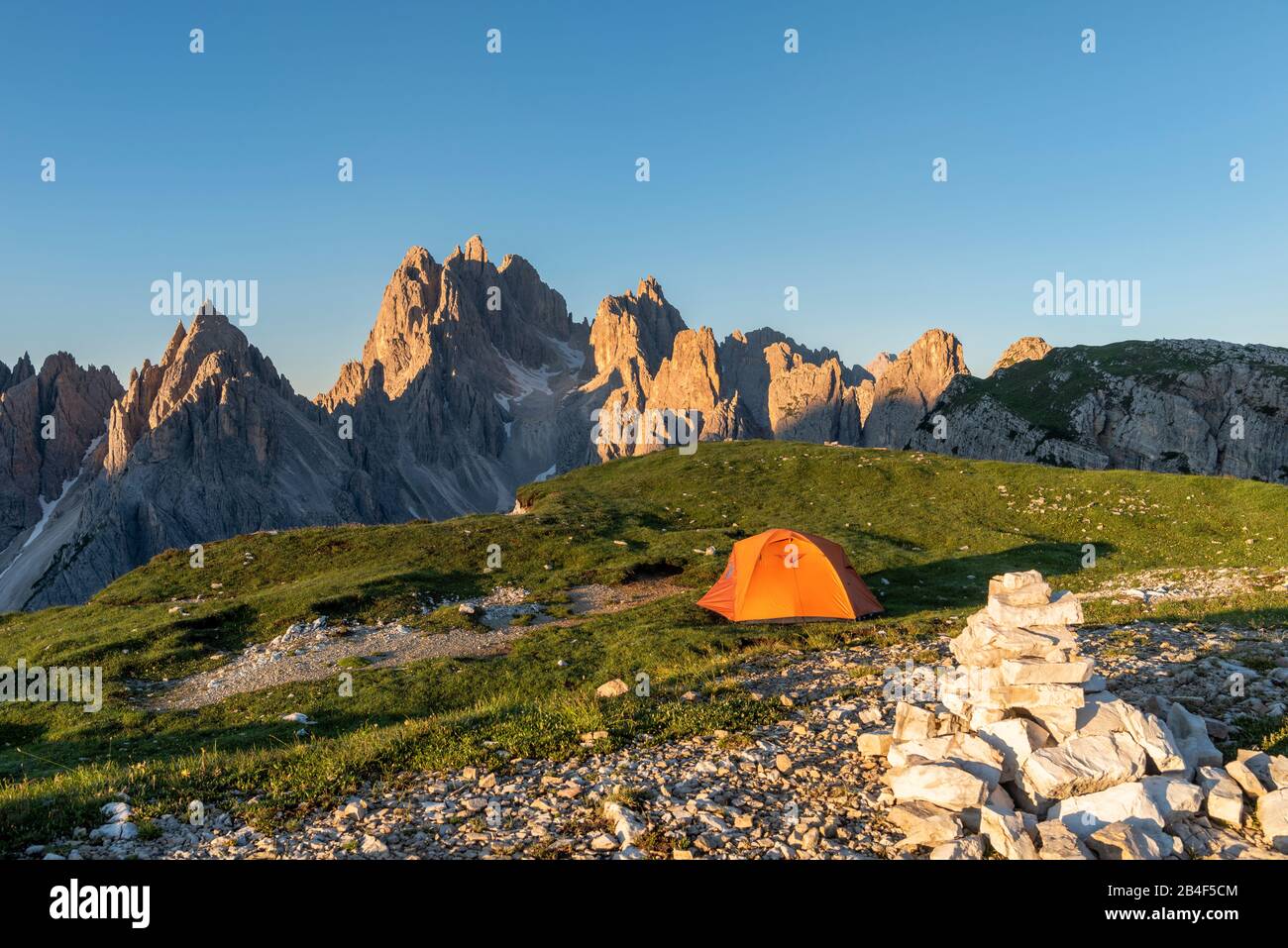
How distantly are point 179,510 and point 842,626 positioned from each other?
646 feet

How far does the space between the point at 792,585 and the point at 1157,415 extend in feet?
367

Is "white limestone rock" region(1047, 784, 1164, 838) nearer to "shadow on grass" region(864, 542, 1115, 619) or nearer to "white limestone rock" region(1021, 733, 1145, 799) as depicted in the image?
"white limestone rock" region(1021, 733, 1145, 799)

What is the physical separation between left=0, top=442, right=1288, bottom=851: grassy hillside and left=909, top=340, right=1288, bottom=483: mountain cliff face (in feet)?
232

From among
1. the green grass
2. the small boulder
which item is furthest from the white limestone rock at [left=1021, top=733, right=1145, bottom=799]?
the green grass

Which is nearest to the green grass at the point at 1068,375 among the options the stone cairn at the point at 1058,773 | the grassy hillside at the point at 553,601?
the grassy hillside at the point at 553,601

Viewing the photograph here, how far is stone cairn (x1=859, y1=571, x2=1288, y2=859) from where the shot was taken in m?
7.98

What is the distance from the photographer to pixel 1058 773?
8820 mm

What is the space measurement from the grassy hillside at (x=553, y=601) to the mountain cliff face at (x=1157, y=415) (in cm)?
7061

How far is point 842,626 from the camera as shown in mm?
23812

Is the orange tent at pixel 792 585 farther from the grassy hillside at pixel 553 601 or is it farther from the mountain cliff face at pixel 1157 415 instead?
the mountain cliff face at pixel 1157 415

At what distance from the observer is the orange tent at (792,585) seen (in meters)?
26.4

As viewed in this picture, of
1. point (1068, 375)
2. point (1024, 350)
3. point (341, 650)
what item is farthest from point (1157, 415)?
point (341, 650)
